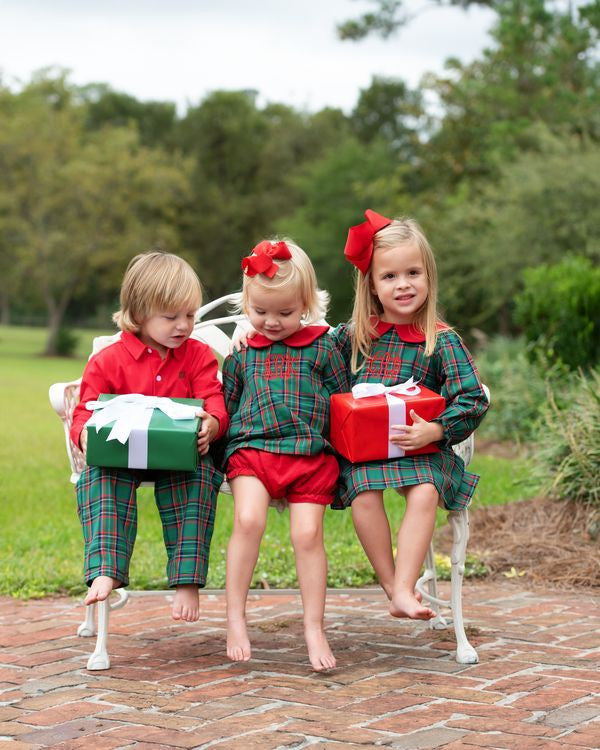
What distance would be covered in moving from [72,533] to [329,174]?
3067 cm

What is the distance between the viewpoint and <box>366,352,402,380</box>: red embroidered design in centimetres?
341

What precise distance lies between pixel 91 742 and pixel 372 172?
1331 inches

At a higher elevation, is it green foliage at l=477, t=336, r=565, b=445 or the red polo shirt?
the red polo shirt

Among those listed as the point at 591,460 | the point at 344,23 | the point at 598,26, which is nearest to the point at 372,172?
the point at 344,23

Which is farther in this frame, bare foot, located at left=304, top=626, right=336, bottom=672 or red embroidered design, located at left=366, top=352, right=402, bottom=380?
red embroidered design, located at left=366, top=352, right=402, bottom=380

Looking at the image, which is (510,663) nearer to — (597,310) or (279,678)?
(279,678)

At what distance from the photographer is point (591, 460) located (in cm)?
527

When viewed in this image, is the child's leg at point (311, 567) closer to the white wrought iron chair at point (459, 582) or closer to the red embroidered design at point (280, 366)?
the white wrought iron chair at point (459, 582)

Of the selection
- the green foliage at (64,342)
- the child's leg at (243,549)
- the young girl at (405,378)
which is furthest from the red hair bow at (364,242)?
the green foliage at (64,342)

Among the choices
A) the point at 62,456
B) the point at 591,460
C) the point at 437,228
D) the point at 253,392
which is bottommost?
the point at 62,456

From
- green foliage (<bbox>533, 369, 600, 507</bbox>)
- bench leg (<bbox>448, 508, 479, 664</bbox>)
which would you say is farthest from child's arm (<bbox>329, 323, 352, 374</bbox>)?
green foliage (<bbox>533, 369, 600, 507</bbox>)

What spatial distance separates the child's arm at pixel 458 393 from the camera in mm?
3270

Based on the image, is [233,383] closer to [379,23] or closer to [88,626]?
[88,626]

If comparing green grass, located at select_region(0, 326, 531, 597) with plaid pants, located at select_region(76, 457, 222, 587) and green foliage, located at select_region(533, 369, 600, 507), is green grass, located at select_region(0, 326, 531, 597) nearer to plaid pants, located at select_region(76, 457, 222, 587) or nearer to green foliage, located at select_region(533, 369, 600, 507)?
green foliage, located at select_region(533, 369, 600, 507)
